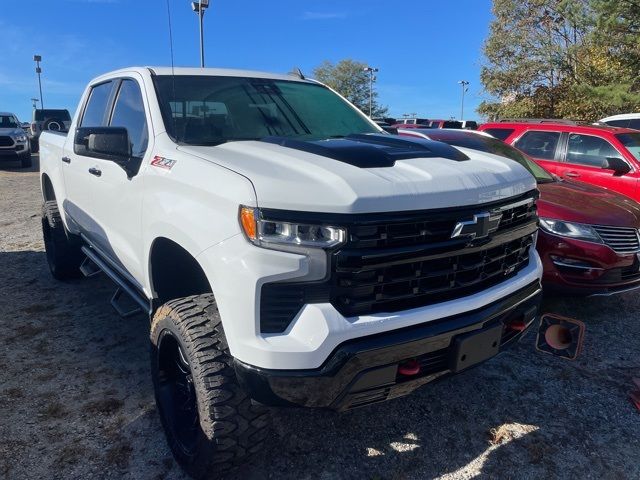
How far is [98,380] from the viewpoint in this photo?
Answer: 3.21m

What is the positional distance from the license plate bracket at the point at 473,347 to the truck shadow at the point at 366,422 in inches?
10.0

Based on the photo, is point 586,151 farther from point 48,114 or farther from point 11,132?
point 48,114

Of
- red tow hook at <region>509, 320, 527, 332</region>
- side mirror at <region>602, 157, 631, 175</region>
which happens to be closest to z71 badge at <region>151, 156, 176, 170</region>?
red tow hook at <region>509, 320, 527, 332</region>

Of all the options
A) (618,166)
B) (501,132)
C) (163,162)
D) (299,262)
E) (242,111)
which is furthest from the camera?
(501,132)

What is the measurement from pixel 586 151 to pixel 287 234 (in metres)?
6.59

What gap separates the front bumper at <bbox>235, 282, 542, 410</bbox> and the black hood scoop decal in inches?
29.0

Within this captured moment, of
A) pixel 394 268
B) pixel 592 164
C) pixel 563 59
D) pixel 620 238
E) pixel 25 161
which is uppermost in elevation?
pixel 563 59

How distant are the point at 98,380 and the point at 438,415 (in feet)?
7.00

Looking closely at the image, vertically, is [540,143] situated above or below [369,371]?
above

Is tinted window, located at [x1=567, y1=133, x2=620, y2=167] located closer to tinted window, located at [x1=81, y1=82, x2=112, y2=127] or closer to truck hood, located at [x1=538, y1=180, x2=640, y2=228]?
truck hood, located at [x1=538, y1=180, x2=640, y2=228]

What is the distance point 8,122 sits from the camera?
1723 cm


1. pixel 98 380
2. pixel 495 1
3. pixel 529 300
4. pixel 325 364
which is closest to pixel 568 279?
pixel 529 300

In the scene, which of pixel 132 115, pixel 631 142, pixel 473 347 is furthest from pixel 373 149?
pixel 631 142

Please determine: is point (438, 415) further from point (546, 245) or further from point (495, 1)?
point (495, 1)
